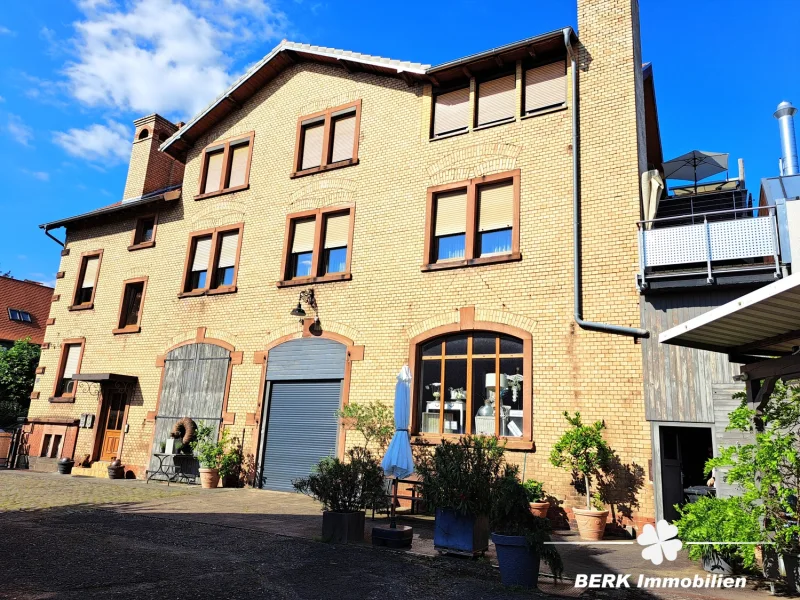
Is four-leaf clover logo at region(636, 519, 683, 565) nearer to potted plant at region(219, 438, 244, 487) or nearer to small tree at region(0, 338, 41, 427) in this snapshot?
potted plant at region(219, 438, 244, 487)

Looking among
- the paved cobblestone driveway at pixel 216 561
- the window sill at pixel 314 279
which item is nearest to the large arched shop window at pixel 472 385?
the paved cobblestone driveway at pixel 216 561

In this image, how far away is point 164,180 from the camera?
73.2 feet

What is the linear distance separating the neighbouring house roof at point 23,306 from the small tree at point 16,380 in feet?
23.3

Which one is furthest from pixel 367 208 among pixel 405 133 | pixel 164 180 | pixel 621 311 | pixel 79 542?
pixel 164 180

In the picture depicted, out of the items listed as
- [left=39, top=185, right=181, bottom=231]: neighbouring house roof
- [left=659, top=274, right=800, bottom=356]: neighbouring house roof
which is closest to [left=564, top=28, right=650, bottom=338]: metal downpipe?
[left=659, top=274, right=800, bottom=356]: neighbouring house roof

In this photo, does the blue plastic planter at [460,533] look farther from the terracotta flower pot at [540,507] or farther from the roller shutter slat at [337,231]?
the roller shutter slat at [337,231]

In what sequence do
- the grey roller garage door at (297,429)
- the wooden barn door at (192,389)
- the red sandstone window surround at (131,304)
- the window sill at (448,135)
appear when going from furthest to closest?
the red sandstone window surround at (131,304) → the wooden barn door at (192,389) → the grey roller garage door at (297,429) → the window sill at (448,135)

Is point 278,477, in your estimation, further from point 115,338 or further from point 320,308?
point 115,338

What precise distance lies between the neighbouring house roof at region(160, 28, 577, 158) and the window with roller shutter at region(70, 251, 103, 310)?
16.7 feet

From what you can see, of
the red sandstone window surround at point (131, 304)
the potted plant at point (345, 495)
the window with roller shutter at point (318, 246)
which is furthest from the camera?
the red sandstone window surround at point (131, 304)

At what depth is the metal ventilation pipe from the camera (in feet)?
63.8

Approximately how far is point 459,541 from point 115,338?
50.8 feet

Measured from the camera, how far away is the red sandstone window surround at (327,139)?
613 inches

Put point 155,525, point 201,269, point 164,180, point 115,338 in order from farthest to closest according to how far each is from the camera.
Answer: point 164,180
point 115,338
point 201,269
point 155,525
